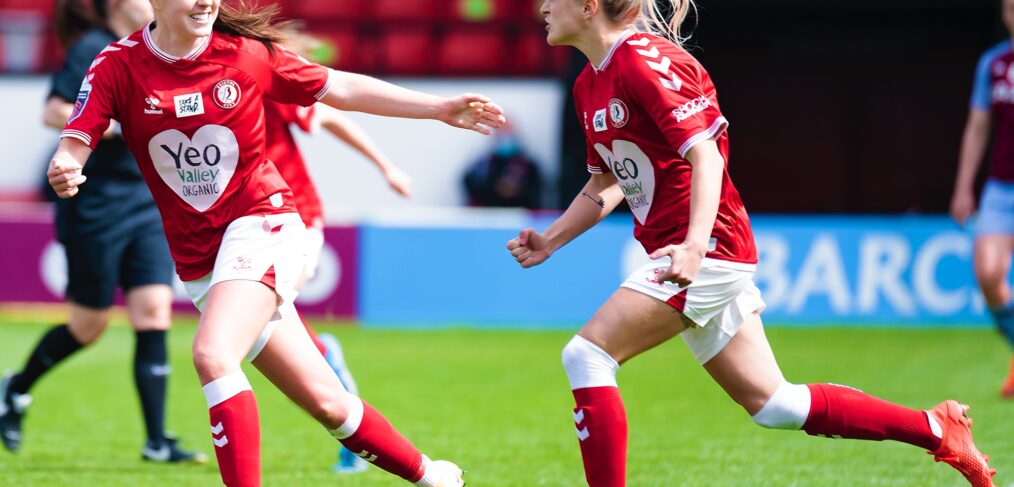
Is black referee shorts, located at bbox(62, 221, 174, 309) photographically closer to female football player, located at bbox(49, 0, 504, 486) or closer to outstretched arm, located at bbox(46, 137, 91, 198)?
female football player, located at bbox(49, 0, 504, 486)

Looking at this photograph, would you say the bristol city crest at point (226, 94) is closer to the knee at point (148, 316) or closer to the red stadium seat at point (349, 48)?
the knee at point (148, 316)

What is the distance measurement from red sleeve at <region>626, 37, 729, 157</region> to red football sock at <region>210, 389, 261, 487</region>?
1.48 meters

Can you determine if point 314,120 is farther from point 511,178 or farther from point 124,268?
point 511,178

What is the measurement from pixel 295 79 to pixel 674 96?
1219mm

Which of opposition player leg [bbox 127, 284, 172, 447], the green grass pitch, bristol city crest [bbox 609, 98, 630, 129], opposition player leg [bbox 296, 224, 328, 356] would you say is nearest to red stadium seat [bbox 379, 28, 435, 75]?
the green grass pitch

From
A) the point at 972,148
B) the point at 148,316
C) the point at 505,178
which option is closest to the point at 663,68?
the point at 148,316

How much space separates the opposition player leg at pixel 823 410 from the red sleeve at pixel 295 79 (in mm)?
1520

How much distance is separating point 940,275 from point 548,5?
28.6ft

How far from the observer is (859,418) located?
4379 millimetres

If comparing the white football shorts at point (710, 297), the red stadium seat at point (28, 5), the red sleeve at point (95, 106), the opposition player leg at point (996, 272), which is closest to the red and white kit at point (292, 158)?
the red sleeve at point (95, 106)

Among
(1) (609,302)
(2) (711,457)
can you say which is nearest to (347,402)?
(1) (609,302)

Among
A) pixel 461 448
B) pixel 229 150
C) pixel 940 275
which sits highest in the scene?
pixel 229 150

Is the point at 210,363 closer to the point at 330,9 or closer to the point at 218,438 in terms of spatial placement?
the point at 218,438

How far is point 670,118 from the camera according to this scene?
3889 mm
